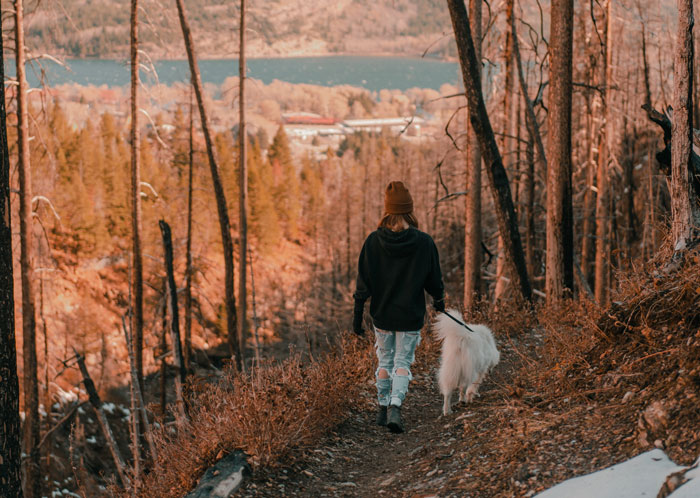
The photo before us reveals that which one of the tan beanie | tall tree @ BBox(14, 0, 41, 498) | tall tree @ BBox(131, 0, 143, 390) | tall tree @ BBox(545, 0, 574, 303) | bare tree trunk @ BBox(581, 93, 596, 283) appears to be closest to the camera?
the tan beanie

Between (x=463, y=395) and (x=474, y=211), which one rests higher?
(x=474, y=211)

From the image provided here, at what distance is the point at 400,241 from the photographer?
5.80 metres

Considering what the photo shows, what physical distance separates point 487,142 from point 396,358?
247 inches

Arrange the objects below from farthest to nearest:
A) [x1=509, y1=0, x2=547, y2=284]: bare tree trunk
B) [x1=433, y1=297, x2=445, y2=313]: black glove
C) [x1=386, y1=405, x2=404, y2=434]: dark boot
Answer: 1. [x1=509, y1=0, x2=547, y2=284]: bare tree trunk
2. [x1=386, y1=405, x2=404, y2=434]: dark boot
3. [x1=433, y1=297, x2=445, y2=313]: black glove

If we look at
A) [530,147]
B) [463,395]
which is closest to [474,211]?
[530,147]

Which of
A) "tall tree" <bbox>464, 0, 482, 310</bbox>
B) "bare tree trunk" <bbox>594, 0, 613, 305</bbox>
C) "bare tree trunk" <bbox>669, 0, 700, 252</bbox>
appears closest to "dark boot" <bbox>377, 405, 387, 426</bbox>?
"bare tree trunk" <bbox>669, 0, 700, 252</bbox>

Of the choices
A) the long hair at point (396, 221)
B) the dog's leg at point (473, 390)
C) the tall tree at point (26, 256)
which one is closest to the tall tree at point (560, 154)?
the dog's leg at point (473, 390)

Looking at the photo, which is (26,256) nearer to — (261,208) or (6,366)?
(6,366)

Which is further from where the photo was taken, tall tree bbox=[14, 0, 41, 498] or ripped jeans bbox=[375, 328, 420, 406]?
tall tree bbox=[14, 0, 41, 498]

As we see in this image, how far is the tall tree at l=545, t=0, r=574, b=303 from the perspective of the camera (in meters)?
10.5

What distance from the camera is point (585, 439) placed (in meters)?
4.43

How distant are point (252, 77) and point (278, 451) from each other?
16.7 m

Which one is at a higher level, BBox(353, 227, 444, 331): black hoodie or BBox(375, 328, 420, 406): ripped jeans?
BBox(353, 227, 444, 331): black hoodie

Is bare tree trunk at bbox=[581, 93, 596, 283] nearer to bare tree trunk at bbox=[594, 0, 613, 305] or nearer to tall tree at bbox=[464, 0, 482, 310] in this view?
bare tree trunk at bbox=[594, 0, 613, 305]
